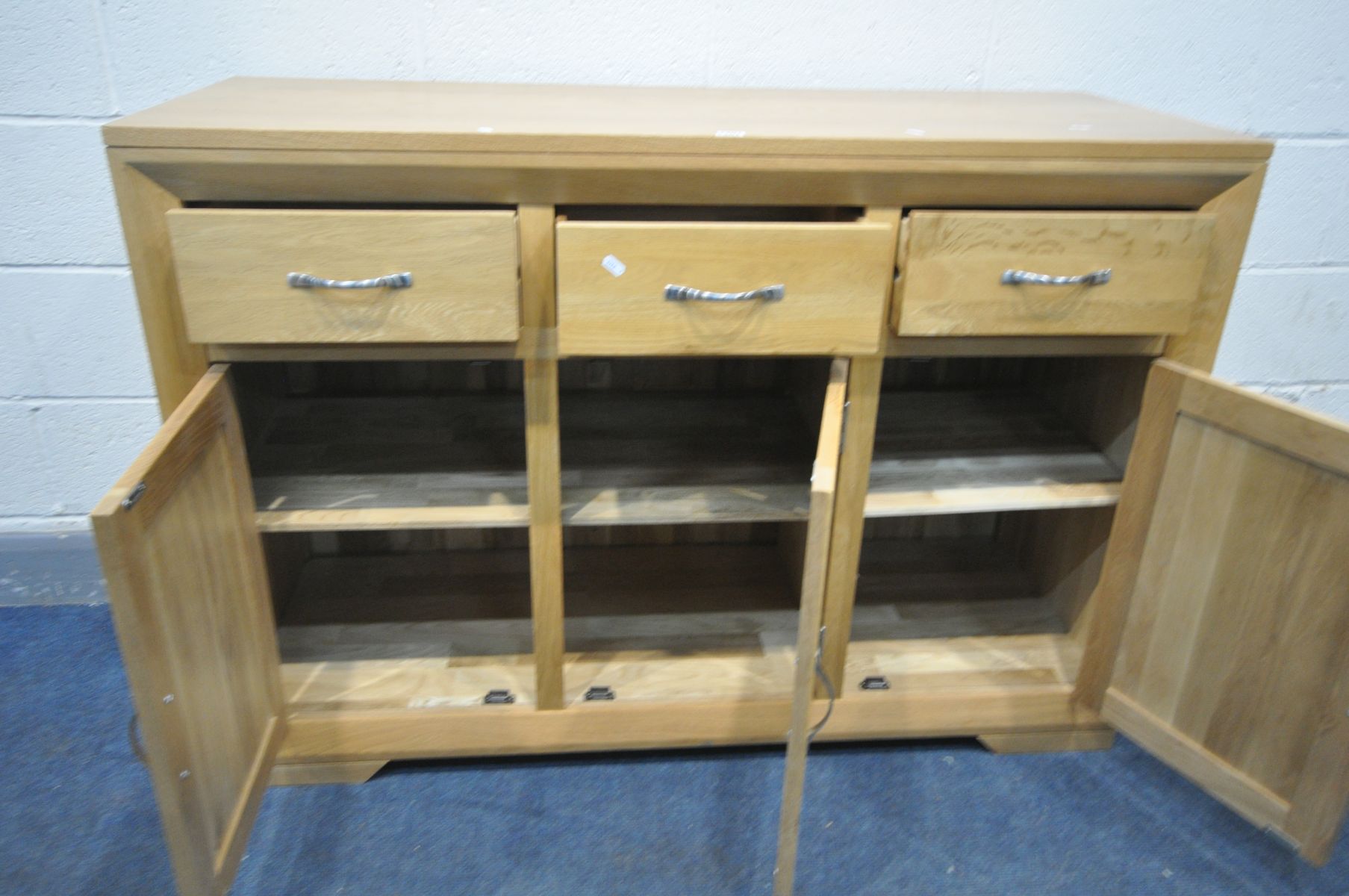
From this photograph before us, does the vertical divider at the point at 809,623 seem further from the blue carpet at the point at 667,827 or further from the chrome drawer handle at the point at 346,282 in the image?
the chrome drawer handle at the point at 346,282

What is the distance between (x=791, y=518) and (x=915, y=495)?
18cm

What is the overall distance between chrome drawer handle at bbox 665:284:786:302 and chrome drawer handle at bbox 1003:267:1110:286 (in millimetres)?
273

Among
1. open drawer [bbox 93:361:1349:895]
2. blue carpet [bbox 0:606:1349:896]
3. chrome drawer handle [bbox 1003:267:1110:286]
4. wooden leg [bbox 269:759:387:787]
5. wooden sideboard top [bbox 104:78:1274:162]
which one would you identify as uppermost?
wooden sideboard top [bbox 104:78:1274:162]

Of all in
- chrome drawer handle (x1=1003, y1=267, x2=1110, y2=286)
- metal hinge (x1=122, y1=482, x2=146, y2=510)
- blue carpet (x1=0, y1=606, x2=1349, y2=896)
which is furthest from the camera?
blue carpet (x1=0, y1=606, x2=1349, y2=896)

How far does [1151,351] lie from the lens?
47.5 inches

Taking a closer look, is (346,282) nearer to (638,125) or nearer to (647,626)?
(638,125)

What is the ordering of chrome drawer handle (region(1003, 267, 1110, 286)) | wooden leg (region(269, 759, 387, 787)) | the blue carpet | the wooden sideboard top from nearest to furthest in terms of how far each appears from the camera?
the wooden sideboard top
chrome drawer handle (region(1003, 267, 1110, 286))
the blue carpet
wooden leg (region(269, 759, 387, 787))

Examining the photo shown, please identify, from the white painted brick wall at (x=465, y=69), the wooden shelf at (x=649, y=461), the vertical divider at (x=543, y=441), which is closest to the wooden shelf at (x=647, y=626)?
the vertical divider at (x=543, y=441)

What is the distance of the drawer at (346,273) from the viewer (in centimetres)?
98

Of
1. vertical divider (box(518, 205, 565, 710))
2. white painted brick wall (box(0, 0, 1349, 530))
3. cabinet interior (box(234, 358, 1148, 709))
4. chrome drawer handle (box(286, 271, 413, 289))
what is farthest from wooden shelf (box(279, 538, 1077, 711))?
chrome drawer handle (box(286, 271, 413, 289))

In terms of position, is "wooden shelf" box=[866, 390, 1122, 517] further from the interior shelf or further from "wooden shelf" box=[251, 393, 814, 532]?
"wooden shelf" box=[251, 393, 814, 532]

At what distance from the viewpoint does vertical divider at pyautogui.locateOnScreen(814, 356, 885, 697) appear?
1161 mm

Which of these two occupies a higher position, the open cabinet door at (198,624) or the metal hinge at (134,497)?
the metal hinge at (134,497)

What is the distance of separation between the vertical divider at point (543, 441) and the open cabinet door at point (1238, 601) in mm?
759
